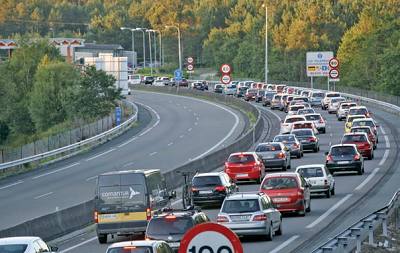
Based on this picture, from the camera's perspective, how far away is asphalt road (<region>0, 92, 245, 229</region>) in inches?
1789

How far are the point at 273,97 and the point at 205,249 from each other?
3602 inches

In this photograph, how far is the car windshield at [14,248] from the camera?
21672 millimetres

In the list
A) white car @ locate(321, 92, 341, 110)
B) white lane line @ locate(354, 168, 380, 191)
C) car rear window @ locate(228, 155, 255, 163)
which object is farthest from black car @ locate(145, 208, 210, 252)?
white car @ locate(321, 92, 341, 110)

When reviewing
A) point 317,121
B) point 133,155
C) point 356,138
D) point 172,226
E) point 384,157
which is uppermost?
point 172,226

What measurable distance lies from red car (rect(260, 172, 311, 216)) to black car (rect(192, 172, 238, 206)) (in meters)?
3.33

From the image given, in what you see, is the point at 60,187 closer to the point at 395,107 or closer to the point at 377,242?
the point at 377,242

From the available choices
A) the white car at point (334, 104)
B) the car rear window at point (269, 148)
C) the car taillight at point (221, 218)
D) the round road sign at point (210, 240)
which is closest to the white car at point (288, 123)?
the car rear window at point (269, 148)

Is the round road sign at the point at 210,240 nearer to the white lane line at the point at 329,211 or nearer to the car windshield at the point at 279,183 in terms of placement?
the white lane line at the point at 329,211

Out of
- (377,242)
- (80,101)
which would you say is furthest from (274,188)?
(80,101)

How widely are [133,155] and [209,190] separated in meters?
27.9

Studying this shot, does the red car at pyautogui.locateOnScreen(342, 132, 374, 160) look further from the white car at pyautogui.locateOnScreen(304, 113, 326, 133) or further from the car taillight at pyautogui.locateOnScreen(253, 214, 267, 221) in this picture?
the car taillight at pyautogui.locateOnScreen(253, 214, 267, 221)

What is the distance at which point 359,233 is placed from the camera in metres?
22.8

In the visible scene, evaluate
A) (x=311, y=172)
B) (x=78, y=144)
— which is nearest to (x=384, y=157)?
(x=311, y=172)

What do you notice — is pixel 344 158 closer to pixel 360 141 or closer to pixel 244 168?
pixel 244 168
